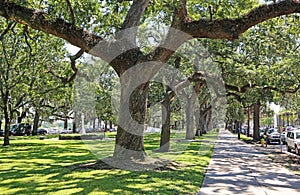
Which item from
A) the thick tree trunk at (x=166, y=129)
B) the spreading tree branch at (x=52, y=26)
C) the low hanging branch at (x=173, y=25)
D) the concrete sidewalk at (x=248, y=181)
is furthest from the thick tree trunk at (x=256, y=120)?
the spreading tree branch at (x=52, y=26)

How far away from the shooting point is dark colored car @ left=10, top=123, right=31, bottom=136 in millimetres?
48625

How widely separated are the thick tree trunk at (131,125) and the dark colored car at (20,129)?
40901mm

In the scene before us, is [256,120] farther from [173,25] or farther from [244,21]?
[244,21]

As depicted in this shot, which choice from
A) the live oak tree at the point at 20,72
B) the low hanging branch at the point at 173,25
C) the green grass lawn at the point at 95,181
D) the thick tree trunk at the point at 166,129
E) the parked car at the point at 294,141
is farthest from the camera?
the live oak tree at the point at 20,72

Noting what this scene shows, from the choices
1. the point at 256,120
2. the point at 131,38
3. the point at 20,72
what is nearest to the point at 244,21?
the point at 131,38

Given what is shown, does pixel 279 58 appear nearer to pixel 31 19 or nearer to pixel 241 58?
pixel 241 58

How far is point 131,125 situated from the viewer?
12.1 meters

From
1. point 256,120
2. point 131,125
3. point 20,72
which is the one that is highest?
point 20,72

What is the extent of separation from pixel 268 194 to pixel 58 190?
5.52m

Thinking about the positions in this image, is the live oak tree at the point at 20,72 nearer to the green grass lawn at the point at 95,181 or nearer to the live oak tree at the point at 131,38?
the live oak tree at the point at 131,38

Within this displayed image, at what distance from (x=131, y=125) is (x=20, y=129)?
41.7 meters

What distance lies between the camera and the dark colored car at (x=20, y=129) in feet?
160

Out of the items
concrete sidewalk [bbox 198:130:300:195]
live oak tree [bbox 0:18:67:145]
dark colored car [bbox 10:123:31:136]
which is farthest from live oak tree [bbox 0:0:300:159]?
dark colored car [bbox 10:123:31:136]

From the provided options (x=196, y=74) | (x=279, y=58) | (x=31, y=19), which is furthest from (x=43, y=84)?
(x=279, y=58)
